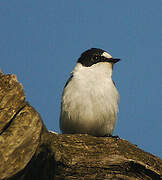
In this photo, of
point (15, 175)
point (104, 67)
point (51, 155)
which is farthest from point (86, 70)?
point (15, 175)

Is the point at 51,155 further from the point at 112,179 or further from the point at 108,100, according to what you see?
the point at 108,100

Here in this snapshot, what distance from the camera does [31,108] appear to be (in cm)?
658

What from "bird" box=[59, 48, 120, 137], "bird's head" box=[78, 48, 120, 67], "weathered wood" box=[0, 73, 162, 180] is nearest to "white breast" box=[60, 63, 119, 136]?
"bird" box=[59, 48, 120, 137]

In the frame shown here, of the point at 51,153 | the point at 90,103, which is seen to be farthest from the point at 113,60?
the point at 51,153

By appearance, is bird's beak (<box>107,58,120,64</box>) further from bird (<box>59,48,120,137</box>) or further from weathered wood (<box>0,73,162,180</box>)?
weathered wood (<box>0,73,162,180</box>)

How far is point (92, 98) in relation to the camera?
8.94 metres

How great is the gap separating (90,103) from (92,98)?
12 cm

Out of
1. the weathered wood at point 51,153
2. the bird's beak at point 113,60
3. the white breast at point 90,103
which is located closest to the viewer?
the weathered wood at point 51,153

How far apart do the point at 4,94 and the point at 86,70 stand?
3.36 m

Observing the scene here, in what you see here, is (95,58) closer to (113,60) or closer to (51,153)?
(113,60)

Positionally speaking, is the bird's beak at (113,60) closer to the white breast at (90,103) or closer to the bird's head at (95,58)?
the bird's head at (95,58)

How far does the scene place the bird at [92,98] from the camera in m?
8.98

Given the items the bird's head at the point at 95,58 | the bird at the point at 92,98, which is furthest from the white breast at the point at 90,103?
the bird's head at the point at 95,58

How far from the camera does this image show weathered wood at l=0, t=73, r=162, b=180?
5957 mm
